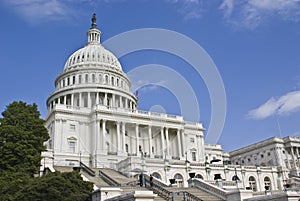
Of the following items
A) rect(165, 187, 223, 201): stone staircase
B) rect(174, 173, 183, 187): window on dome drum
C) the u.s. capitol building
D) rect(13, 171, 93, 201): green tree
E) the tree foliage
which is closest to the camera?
rect(13, 171, 93, 201): green tree

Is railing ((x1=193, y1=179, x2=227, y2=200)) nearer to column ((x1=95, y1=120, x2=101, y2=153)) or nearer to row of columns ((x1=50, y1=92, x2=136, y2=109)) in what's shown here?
column ((x1=95, y1=120, x2=101, y2=153))

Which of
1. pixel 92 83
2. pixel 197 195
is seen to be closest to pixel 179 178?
pixel 197 195

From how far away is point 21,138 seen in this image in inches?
1655

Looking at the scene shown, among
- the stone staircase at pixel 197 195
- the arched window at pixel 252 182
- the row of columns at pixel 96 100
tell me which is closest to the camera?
the stone staircase at pixel 197 195

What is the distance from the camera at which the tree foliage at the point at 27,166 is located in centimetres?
2819

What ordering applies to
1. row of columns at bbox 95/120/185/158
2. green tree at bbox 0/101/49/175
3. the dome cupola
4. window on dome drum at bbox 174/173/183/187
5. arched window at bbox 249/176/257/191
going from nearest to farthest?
green tree at bbox 0/101/49/175
window on dome drum at bbox 174/173/183/187
arched window at bbox 249/176/257/191
row of columns at bbox 95/120/185/158
the dome cupola

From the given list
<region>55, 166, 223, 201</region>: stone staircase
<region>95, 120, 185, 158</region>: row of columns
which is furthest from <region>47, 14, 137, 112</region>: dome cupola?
<region>55, 166, 223, 201</region>: stone staircase

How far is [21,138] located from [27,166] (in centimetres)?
396

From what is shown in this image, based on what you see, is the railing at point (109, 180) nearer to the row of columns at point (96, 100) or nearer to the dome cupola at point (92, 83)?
the dome cupola at point (92, 83)

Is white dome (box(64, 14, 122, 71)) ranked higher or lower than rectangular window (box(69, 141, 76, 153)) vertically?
higher

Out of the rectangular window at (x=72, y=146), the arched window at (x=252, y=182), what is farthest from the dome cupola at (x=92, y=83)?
the arched window at (x=252, y=182)

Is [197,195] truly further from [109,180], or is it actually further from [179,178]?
[179,178]

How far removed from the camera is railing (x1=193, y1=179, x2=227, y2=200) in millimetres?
31016

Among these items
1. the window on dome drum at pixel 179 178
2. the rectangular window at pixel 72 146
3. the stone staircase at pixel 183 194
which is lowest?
the stone staircase at pixel 183 194
